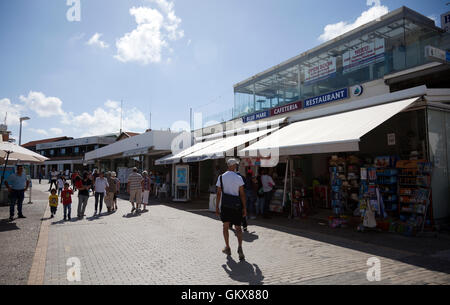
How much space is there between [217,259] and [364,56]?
1118 centimetres

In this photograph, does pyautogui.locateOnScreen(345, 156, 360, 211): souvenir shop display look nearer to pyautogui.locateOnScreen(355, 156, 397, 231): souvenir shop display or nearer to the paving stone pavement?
pyautogui.locateOnScreen(355, 156, 397, 231): souvenir shop display

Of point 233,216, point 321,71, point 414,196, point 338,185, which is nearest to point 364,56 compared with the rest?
point 321,71

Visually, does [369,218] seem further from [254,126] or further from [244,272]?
[254,126]

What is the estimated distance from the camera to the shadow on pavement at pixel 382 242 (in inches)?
195

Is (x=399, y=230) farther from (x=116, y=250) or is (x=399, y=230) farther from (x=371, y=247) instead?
(x=116, y=250)

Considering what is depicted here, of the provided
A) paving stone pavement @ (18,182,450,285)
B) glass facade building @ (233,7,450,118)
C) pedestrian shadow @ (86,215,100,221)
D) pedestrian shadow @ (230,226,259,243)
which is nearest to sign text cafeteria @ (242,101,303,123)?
glass facade building @ (233,7,450,118)

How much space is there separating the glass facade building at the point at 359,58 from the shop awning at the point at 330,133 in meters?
2.68

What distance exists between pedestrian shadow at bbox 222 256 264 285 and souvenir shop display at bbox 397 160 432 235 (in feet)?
15.1

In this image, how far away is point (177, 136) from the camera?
74.7 feet

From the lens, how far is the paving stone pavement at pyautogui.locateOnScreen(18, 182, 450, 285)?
4.16 meters

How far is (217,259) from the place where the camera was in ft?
17.0
